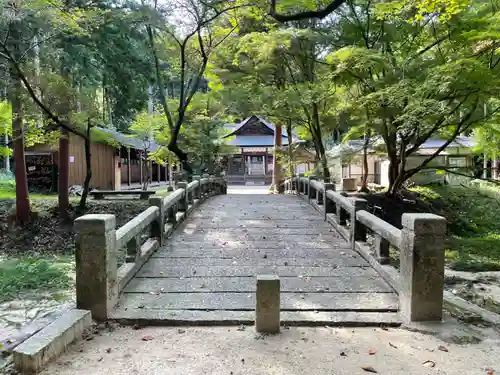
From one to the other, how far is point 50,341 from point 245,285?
2168 millimetres

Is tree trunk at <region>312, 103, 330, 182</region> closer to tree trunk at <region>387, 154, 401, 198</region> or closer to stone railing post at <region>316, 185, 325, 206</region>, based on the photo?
tree trunk at <region>387, 154, 401, 198</region>

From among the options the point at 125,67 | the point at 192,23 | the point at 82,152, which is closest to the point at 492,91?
the point at 192,23

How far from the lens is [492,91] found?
7438mm

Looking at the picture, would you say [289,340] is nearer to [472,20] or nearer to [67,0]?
[472,20]

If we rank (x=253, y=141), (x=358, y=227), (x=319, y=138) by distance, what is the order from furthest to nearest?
(x=253, y=141) < (x=319, y=138) < (x=358, y=227)

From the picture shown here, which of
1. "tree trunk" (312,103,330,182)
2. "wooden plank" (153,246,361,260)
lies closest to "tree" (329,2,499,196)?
"tree trunk" (312,103,330,182)

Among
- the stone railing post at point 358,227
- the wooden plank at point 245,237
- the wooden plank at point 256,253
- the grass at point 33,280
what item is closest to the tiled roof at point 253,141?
the wooden plank at point 245,237

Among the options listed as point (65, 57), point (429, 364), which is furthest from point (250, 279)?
point (65, 57)

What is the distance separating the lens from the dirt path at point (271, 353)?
291cm

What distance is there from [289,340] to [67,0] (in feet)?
33.5

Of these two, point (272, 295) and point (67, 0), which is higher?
point (67, 0)

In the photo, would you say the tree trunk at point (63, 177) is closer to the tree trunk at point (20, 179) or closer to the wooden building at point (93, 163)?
the tree trunk at point (20, 179)

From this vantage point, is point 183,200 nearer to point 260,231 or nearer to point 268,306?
point 260,231

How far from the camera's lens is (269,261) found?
5445mm
